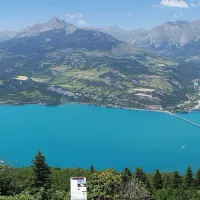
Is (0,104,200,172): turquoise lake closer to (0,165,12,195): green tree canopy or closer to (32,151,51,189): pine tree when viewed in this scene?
(32,151,51,189): pine tree

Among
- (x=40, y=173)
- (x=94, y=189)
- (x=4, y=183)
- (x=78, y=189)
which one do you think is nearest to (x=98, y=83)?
(x=40, y=173)

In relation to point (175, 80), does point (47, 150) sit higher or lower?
lower

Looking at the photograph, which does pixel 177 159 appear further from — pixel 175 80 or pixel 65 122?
pixel 175 80

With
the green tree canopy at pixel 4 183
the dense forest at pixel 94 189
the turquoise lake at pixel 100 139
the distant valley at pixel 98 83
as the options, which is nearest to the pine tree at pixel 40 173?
the dense forest at pixel 94 189

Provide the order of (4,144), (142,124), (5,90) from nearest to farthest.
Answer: (4,144) → (142,124) → (5,90)

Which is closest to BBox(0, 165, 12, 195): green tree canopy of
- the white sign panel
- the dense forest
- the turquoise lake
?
the dense forest

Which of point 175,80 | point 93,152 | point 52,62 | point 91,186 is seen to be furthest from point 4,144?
point 52,62
